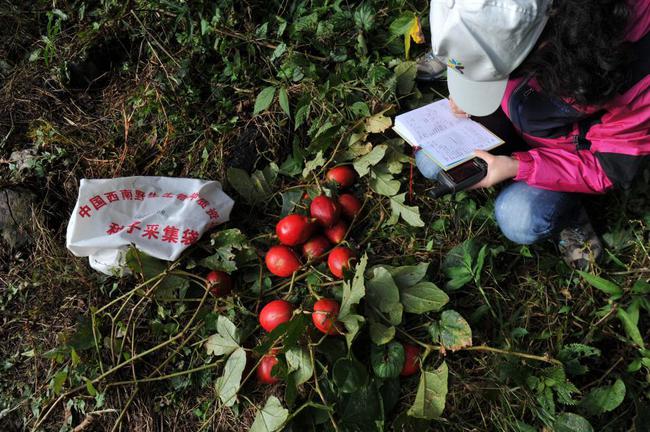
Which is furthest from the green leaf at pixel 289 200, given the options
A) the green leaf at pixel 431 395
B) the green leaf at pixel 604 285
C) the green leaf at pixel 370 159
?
the green leaf at pixel 604 285

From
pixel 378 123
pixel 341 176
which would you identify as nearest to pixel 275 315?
pixel 341 176

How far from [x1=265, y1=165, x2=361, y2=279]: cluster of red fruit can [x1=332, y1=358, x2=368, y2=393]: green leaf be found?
33cm

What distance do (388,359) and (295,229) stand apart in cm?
55

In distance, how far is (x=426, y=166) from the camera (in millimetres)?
1941

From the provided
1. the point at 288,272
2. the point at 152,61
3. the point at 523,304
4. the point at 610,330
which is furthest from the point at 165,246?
the point at 610,330

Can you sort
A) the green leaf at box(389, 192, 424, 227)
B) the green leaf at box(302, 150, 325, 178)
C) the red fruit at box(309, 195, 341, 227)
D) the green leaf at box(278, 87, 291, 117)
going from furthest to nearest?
the green leaf at box(278, 87, 291, 117) < the green leaf at box(302, 150, 325, 178) < the green leaf at box(389, 192, 424, 227) < the red fruit at box(309, 195, 341, 227)

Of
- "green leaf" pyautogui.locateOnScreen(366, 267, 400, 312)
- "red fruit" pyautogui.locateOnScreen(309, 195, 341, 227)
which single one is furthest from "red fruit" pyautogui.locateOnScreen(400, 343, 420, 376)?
"red fruit" pyautogui.locateOnScreen(309, 195, 341, 227)

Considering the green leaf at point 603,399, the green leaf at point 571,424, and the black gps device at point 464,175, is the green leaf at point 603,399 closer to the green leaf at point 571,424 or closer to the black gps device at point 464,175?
the green leaf at point 571,424

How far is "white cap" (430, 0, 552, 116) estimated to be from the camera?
4.25 feet

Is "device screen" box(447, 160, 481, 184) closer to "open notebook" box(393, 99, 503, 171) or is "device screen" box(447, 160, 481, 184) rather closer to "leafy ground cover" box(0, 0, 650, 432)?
"open notebook" box(393, 99, 503, 171)

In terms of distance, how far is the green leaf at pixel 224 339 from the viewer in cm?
169

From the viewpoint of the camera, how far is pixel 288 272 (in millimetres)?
1780

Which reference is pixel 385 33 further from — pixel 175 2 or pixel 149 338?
pixel 149 338

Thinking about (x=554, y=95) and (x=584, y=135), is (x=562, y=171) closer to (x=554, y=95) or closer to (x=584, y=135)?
(x=584, y=135)
